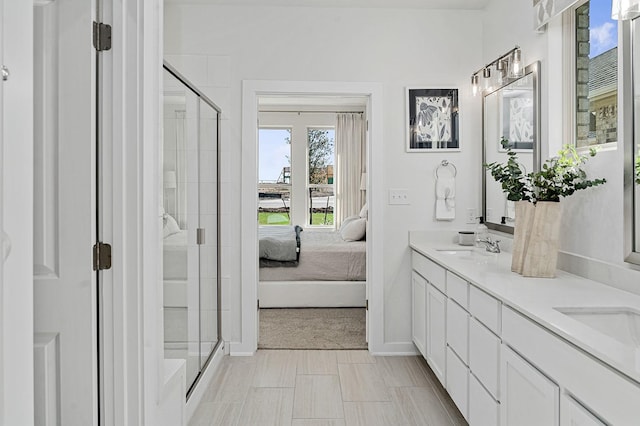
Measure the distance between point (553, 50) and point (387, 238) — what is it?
170 centimetres

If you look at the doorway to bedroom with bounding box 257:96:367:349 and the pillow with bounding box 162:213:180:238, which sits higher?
the doorway to bedroom with bounding box 257:96:367:349

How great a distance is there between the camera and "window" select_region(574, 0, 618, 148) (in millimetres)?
2109

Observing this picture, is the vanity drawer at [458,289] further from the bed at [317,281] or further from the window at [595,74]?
the bed at [317,281]

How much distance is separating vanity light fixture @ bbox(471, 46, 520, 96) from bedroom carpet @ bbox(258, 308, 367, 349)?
2.21 m

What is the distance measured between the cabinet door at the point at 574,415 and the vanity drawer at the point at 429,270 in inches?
52.3

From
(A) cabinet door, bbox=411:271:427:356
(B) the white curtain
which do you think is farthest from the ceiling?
(B) the white curtain

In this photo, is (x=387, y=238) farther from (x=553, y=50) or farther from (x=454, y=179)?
(x=553, y=50)

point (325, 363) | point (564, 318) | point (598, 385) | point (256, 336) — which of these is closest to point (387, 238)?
point (325, 363)

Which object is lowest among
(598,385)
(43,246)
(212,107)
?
(598,385)

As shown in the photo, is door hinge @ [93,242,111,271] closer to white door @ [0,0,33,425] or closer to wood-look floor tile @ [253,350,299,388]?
white door @ [0,0,33,425]

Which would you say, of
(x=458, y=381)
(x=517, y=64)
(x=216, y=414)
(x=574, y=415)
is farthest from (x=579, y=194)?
(x=216, y=414)

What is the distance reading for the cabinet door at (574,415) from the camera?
128 centimetres

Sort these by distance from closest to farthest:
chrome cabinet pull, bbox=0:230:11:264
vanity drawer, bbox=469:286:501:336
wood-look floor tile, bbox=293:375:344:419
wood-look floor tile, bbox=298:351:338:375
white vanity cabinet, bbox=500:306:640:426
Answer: chrome cabinet pull, bbox=0:230:11:264
white vanity cabinet, bbox=500:306:640:426
vanity drawer, bbox=469:286:501:336
wood-look floor tile, bbox=293:375:344:419
wood-look floor tile, bbox=298:351:338:375

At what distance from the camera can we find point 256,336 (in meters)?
3.71
